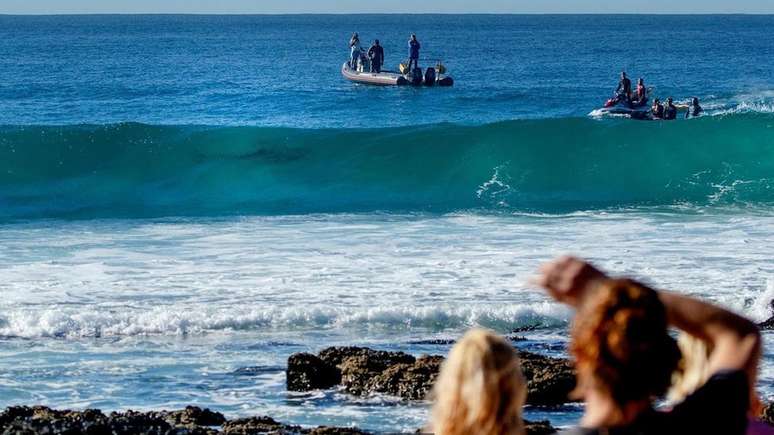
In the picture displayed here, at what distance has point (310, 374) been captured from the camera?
824 centimetres

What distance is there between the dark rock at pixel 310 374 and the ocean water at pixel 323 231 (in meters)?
0.18

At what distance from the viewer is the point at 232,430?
273 inches

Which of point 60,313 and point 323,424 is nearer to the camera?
point 323,424

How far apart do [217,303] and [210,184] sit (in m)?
11.0

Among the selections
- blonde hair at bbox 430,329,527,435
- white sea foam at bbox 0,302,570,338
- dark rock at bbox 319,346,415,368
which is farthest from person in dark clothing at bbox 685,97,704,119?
blonde hair at bbox 430,329,527,435

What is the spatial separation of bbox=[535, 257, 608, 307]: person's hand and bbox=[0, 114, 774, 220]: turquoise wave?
16790 mm

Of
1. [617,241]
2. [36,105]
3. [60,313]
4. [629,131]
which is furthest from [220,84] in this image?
[60,313]

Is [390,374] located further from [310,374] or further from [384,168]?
[384,168]

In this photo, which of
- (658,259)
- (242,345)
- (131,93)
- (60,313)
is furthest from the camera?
(131,93)

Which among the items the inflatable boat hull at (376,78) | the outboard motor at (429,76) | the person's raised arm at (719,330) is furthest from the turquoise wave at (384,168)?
the outboard motor at (429,76)

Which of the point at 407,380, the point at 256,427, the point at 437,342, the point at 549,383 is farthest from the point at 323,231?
the point at 256,427

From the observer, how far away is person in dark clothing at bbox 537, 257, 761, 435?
94.8 inches

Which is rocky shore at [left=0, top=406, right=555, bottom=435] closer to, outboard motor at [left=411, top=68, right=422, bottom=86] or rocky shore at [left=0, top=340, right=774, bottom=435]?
rocky shore at [left=0, top=340, right=774, bottom=435]

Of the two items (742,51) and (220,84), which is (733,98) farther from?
(742,51)
